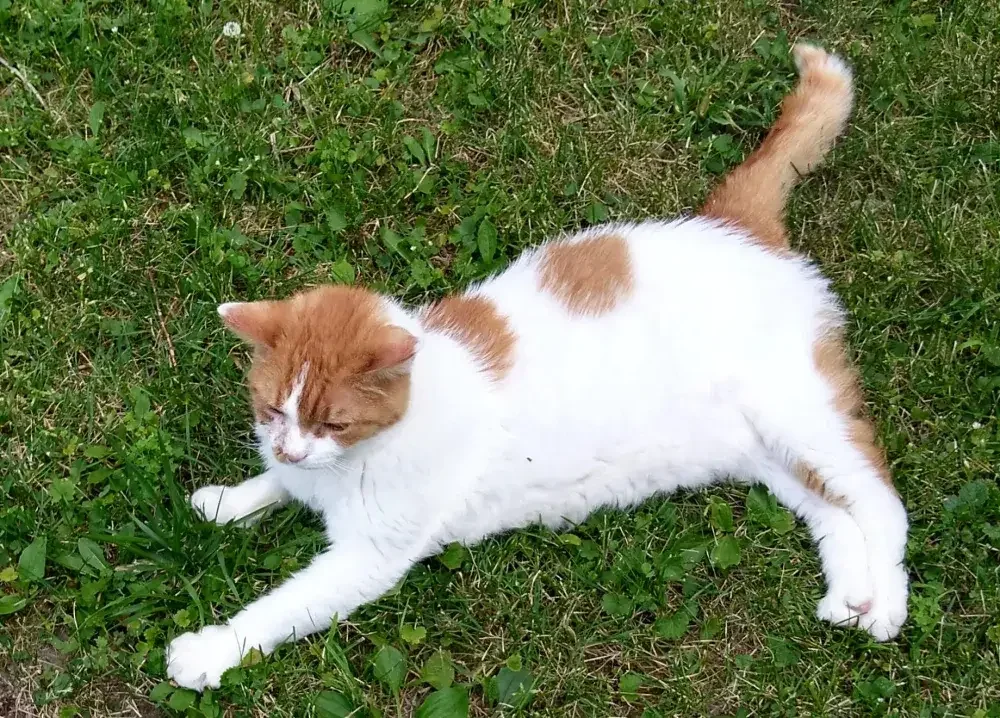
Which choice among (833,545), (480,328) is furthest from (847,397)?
(480,328)

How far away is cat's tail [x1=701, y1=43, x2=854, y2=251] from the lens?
9.01 feet

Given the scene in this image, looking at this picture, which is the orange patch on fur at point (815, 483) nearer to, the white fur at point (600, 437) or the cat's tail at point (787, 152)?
the white fur at point (600, 437)

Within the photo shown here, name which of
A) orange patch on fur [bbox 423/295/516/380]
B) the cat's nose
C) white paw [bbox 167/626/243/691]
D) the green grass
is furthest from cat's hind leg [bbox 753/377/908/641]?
white paw [bbox 167/626/243/691]

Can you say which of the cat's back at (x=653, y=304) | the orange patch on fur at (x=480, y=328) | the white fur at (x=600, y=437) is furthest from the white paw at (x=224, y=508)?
the cat's back at (x=653, y=304)

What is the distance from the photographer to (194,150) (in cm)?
314

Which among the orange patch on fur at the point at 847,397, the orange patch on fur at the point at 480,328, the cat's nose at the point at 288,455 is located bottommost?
the orange patch on fur at the point at 847,397

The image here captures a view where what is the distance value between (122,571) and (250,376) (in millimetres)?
820

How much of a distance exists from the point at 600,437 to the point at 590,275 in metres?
0.47

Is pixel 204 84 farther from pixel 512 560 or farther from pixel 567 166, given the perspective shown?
pixel 512 560

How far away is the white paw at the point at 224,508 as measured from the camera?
8.72 ft

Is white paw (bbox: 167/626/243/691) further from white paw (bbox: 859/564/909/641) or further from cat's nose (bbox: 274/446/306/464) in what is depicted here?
white paw (bbox: 859/564/909/641)

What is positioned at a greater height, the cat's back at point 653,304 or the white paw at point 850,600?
the cat's back at point 653,304

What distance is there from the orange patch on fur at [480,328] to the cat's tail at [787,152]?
807 mm

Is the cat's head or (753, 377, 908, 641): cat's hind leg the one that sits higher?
the cat's head
